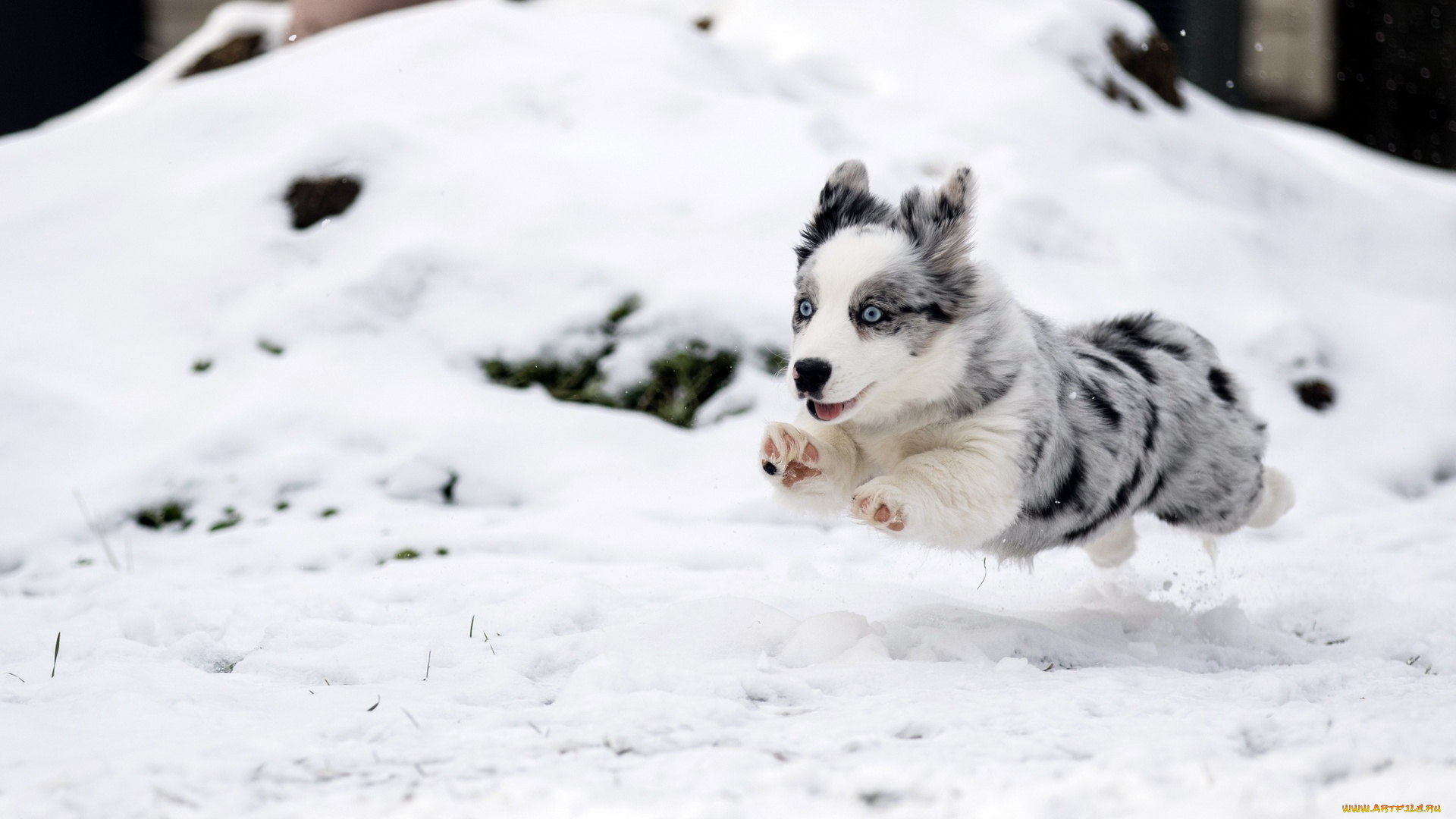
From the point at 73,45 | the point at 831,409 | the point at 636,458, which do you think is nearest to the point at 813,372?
the point at 831,409

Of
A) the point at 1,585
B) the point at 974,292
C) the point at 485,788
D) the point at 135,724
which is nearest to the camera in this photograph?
the point at 485,788

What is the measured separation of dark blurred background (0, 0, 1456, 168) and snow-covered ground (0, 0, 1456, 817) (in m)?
4.39

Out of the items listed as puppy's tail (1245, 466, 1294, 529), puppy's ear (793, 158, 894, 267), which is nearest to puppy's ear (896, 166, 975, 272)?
puppy's ear (793, 158, 894, 267)

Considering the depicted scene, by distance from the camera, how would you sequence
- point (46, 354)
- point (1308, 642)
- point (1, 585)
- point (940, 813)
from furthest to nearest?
1. point (46, 354)
2. point (1, 585)
3. point (1308, 642)
4. point (940, 813)

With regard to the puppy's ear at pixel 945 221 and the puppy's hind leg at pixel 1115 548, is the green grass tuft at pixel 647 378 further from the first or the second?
the puppy's ear at pixel 945 221

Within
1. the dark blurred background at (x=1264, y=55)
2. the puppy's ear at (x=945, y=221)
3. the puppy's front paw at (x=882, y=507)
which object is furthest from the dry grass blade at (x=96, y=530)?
the dark blurred background at (x=1264, y=55)

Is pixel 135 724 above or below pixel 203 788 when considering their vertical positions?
below

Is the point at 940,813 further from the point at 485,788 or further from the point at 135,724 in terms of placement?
the point at 135,724

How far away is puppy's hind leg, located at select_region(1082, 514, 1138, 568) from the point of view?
4.17 metres

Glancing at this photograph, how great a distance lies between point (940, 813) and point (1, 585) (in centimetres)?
373

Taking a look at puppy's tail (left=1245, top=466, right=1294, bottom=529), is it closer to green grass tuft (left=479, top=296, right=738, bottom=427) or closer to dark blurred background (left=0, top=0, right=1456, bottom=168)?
green grass tuft (left=479, top=296, right=738, bottom=427)

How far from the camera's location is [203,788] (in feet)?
7.16

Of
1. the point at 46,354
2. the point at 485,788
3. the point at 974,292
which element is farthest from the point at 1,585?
the point at 974,292

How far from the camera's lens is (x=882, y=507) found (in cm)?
296
